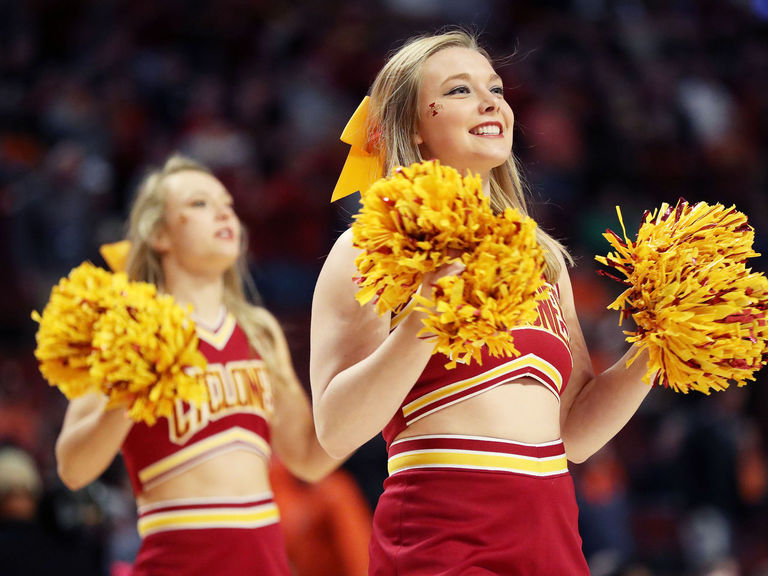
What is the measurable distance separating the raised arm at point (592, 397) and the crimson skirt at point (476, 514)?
0.26 meters

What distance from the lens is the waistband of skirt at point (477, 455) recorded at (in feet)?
7.28

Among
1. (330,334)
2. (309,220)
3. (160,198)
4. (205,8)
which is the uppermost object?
(205,8)

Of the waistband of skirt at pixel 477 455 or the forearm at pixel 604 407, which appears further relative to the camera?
the forearm at pixel 604 407

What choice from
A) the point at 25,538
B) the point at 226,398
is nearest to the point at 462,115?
the point at 226,398

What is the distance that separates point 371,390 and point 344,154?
19.3 feet

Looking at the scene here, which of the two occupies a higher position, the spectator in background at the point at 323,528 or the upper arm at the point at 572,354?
the upper arm at the point at 572,354

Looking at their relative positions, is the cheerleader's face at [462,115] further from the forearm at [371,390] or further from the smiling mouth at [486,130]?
the forearm at [371,390]

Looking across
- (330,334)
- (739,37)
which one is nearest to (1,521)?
(330,334)

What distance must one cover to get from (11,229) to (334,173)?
219 cm

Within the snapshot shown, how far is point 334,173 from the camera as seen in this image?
25.5ft

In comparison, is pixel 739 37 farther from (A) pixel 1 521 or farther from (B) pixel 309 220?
(A) pixel 1 521

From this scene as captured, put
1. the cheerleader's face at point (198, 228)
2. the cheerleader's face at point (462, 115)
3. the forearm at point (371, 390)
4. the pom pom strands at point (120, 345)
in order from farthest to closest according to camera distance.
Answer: the cheerleader's face at point (198, 228) → the pom pom strands at point (120, 345) → the cheerleader's face at point (462, 115) → the forearm at point (371, 390)

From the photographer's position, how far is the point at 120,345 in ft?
10.0

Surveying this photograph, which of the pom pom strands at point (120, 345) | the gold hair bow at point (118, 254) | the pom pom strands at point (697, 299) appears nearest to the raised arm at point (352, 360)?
the pom pom strands at point (697, 299)
